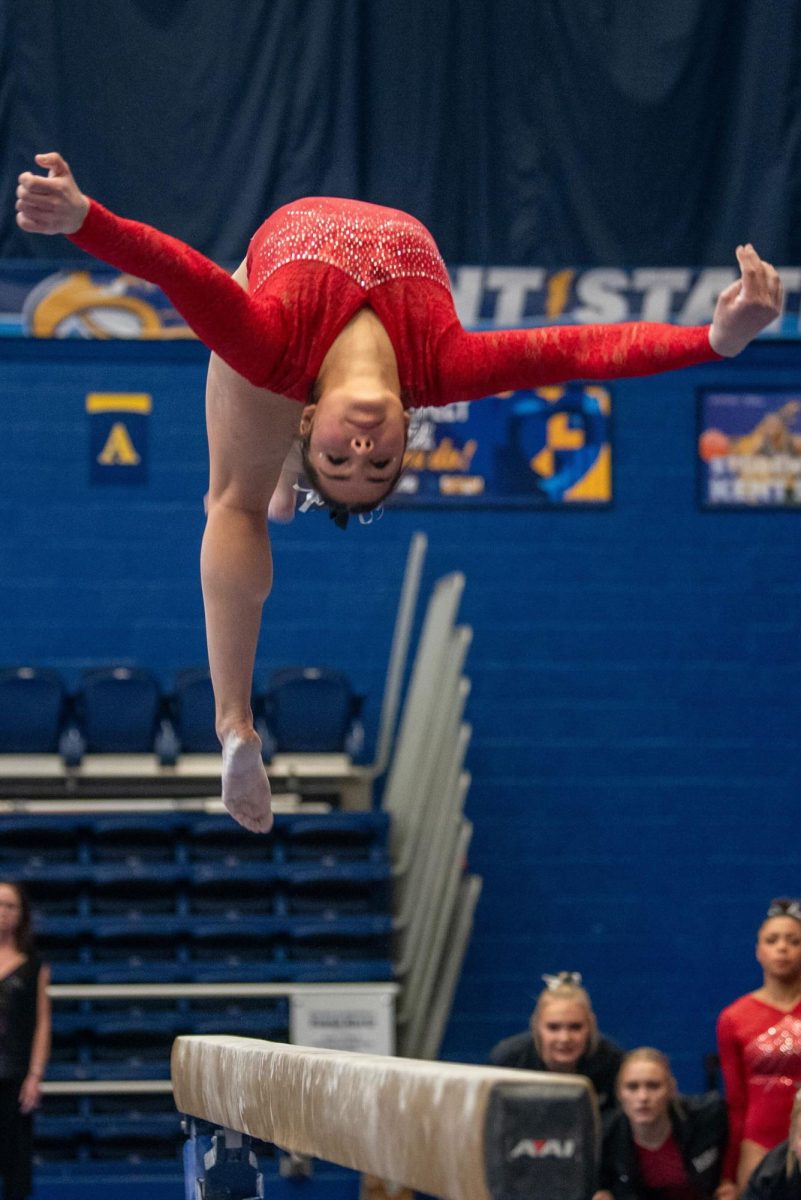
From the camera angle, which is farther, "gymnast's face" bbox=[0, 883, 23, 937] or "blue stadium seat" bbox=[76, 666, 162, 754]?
"blue stadium seat" bbox=[76, 666, 162, 754]

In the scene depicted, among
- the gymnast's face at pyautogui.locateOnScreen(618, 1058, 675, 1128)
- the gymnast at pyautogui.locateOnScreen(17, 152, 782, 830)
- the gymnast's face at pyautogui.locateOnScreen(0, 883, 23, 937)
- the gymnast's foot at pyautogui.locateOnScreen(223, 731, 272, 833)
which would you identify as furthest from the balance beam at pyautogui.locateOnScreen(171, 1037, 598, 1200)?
the gymnast's face at pyautogui.locateOnScreen(0, 883, 23, 937)

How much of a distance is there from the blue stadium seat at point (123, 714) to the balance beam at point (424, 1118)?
442cm

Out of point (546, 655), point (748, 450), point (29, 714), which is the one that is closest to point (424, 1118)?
point (29, 714)

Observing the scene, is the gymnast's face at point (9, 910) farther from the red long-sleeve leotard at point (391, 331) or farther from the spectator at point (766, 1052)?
the red long-sleeve leotard at point (391, 331)

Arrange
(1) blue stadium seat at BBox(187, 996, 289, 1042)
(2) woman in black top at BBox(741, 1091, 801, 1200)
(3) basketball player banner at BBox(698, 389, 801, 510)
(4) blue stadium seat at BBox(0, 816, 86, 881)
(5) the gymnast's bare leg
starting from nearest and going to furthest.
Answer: (5) the gymnast's bare leg → (2) woman in black top at BBox(741, 1091, 801, 1200) → (1) blue stadium seat at BBox(187, 996, 289, 1042) → (4) blue stadium seat at BBox(0, 816, 86, 881) → (3) basketball player banner at BBox(698, 389, 801, 510)

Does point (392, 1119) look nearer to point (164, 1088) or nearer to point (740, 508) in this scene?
point (164, 1088)

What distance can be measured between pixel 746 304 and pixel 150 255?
1.06m

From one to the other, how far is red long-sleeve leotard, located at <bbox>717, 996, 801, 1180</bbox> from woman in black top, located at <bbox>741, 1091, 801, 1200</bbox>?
0.62 metres

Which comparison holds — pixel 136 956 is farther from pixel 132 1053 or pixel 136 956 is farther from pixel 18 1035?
pixel 18 1035

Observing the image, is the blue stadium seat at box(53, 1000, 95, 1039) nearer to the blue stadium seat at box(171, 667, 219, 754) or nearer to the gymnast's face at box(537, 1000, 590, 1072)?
the blue stadium seat at box(171, 667, 219, 754)

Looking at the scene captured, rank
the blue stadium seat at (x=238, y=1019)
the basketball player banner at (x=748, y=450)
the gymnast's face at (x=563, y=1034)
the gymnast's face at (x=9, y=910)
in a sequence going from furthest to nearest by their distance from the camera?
1. the basketball player banner at (x=748, y=450)
2. the blue stadium seat at (x=238, y=1019)
3. the gymnast's face at (x=9, y=910)
4. the gymnast's face at (x=563, y=1034)

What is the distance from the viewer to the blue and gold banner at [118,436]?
27.3 ft

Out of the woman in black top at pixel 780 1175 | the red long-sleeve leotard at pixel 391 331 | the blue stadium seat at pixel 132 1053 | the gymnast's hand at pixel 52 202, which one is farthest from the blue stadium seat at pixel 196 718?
the gymnast's hand at pixel 52 202

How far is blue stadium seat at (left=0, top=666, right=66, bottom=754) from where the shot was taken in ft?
25.8
